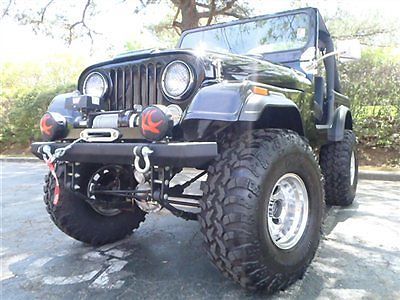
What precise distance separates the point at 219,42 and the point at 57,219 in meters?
2.28

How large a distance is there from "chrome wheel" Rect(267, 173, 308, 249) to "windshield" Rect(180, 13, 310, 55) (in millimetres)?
1590

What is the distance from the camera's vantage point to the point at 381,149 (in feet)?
26.2

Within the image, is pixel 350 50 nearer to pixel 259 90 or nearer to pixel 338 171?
pixel 259 90

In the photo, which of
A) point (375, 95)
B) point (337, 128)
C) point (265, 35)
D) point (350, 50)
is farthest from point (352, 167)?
point (375, 95)

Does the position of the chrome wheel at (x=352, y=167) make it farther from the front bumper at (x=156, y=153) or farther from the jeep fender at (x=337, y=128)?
the front bumper at (x=156, y=153)

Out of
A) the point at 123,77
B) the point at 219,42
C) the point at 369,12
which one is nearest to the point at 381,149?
the point at 369,12

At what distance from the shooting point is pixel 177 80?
8.14 ft

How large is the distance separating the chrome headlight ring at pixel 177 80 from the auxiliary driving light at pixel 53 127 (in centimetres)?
74

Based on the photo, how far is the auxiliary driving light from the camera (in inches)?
105

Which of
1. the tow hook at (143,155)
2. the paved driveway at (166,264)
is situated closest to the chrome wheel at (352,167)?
the paved driveway at (166,264)

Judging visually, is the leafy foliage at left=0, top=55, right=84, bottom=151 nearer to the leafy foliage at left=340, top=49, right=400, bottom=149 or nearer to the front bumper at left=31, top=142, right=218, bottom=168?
the leafy foliage at left=340, top=49, right=400, bottom=149

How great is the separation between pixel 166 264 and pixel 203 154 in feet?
3.57

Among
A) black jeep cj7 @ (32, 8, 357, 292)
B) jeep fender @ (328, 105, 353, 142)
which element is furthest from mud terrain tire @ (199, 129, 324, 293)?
jeep fender @ (328, 105, 353, 142)

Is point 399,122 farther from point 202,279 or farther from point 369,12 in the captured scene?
point 202,279
